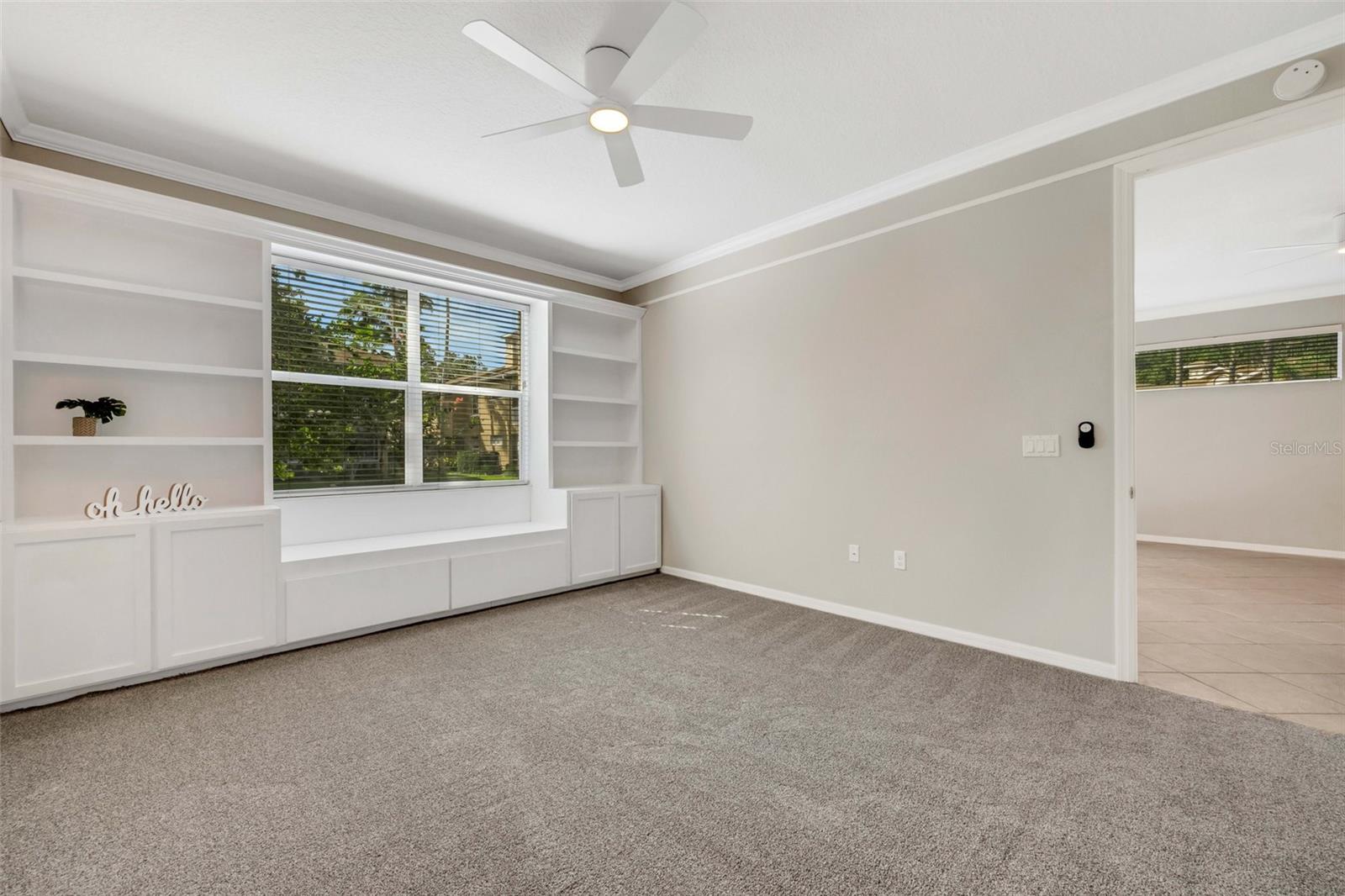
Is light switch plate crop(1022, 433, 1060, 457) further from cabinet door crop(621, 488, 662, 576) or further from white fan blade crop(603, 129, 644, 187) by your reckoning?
cabinet door crop(621, 488, 662, 576)

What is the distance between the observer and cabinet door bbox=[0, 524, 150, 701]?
2.47 meters

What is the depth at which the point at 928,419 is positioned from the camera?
11.3ft

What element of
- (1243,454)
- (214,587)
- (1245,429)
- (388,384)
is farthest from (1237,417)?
(214,587)

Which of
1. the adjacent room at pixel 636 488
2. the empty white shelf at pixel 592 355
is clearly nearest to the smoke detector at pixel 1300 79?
the adjacent room at pixel 636 488

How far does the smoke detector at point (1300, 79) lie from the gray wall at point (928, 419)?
620 millimetres

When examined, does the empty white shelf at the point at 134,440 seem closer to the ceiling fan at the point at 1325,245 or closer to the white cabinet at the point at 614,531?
the white cabinet at the point at 614,531

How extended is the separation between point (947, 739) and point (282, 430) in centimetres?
404

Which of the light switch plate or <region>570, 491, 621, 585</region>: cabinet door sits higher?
the light switch plate

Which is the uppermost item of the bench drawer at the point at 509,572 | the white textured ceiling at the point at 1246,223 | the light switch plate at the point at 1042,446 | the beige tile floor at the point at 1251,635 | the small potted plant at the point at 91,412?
the white textured ceiling at the point at 1246,223

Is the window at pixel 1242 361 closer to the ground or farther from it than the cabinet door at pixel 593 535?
farther from it

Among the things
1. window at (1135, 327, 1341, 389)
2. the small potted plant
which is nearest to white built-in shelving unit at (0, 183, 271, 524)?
the small potted plant

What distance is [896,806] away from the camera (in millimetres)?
1785

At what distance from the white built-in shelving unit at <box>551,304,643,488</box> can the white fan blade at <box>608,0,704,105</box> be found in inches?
106

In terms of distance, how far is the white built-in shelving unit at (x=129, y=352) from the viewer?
9.11 feet
